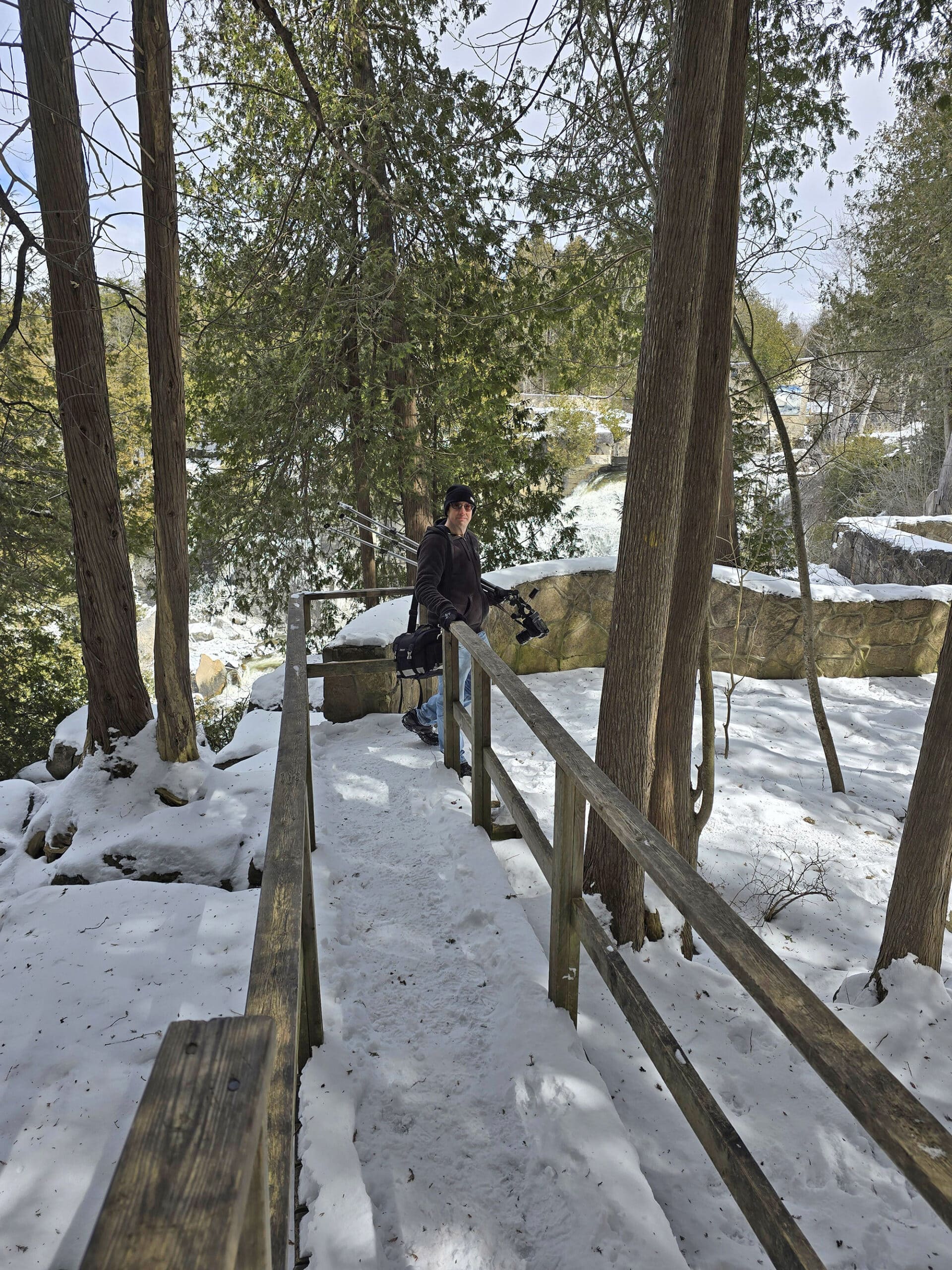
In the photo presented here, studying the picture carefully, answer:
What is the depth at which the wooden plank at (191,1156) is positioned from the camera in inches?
24.0

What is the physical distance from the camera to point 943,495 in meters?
21.8

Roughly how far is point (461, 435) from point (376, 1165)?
364 inches

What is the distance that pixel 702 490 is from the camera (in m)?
4.13

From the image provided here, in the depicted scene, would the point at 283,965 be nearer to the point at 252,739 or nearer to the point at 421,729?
the point at 421,729

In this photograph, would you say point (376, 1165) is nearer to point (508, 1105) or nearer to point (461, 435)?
point (508, 1105)

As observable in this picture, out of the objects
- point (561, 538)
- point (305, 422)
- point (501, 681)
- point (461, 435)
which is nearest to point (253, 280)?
point (305, 422)

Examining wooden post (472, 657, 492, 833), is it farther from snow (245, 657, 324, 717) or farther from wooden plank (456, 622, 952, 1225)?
snow (245, 657, 324, 717)

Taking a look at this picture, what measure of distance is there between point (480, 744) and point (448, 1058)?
1453mm

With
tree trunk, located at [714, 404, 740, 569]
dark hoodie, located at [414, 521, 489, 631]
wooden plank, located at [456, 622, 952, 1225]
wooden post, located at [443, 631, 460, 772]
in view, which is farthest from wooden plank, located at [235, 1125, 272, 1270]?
tree trunk, located at [714, 404, 740, 569]

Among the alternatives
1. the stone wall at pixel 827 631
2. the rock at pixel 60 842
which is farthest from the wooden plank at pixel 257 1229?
the stone wall at pixel 827 631

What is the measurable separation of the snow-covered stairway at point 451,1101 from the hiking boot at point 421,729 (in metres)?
1.48

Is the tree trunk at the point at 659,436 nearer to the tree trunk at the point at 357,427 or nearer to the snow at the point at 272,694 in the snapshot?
the snow at the point at 272,694

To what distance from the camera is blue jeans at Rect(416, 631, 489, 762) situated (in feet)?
15.6

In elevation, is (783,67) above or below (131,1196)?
above
